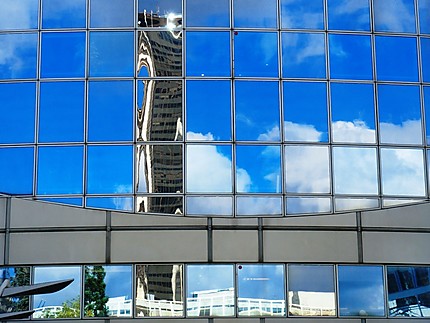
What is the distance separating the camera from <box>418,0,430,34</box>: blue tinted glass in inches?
914

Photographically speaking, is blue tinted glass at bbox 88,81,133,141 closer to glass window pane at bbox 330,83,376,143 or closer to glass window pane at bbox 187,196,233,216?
glass window pane at bbox 187,196,233,216

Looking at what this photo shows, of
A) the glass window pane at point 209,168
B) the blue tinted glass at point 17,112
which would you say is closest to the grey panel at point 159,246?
the glass window pane at point 209,168

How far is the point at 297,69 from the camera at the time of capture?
22422mm

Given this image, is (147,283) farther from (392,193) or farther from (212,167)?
(392,193)

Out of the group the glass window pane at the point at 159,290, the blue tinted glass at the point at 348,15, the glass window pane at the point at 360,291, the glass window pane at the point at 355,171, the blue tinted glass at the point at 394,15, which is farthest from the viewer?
the blue tinted glass at the point at 394,15

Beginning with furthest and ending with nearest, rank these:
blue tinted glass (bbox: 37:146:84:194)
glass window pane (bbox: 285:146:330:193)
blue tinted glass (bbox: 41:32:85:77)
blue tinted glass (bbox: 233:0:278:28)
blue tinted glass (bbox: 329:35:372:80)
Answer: blue tinted glass (bbox: 329:35:372:80) → blue tinted glass (bbox: 233:0:278:28) → blue tinted glass (bbox: 41:32:85:77) → glass window pane (bbox: 285:146:330:193) → blue tinted glass (bbox: 37:146:84:194)

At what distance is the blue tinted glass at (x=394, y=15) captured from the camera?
23.0 meters

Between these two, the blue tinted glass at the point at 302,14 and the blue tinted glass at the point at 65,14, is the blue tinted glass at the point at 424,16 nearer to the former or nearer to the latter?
the blue tinted glass at the point at 302,14

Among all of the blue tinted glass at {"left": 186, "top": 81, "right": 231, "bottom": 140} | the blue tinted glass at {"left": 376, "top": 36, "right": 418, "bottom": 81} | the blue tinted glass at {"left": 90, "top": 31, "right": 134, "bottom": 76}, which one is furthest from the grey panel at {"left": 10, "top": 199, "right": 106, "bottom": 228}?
the blue tinted glass at {"left": 376, "top": 36, "right": 418, "bottom": 81}

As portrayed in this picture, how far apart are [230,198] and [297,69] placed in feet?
14.3

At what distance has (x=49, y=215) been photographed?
21562 millimetres

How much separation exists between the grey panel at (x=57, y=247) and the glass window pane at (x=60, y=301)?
0.40 m

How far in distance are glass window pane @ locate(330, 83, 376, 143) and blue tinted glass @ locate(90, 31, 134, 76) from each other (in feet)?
20.0

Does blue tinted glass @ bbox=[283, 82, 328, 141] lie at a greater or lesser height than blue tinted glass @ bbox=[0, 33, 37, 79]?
lesser
